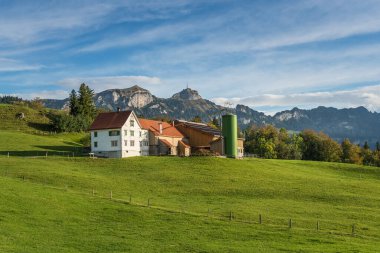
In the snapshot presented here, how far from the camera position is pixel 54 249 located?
35219mm

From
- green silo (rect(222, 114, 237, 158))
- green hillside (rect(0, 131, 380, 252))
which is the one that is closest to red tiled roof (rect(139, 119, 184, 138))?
green silo (rect(222, 114, 237, 158))

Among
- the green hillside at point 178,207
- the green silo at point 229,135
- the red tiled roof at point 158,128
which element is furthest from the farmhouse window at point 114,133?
the green silo at point 229,135

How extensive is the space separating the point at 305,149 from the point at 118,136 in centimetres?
8478

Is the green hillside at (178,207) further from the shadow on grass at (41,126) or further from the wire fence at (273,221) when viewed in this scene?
the shadow on grass at (41,126)

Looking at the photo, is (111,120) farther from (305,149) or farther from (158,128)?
(305,149)

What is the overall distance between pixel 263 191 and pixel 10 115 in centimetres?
10876

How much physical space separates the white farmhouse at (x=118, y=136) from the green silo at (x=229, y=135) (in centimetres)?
1793

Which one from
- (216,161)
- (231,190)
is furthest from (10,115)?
(231,190)

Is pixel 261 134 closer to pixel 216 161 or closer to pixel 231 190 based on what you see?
pixel 216 161

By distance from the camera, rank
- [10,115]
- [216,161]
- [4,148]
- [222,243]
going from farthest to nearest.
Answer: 1. [10,115]
2. [4,148]
3. [216,161]
4. [222,243]

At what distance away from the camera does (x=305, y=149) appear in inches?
6363

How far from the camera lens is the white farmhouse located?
95.9 metres

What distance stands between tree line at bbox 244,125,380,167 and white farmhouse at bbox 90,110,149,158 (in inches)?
2240

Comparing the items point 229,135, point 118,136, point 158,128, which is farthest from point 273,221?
point 158,128
